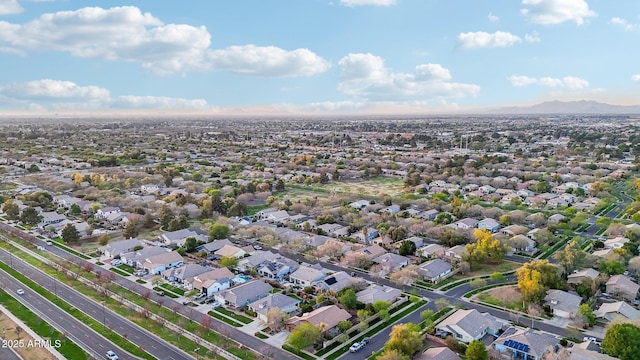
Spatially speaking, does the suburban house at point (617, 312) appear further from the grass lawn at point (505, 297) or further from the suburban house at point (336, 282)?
the suburban house at point (336, 282)

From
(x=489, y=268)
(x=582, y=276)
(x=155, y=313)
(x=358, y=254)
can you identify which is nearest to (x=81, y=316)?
(x=155, y=313)

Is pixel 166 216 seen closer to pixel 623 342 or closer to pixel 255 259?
pixel 255 259

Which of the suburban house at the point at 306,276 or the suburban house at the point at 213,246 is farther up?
the suburban house at the point at 213,246

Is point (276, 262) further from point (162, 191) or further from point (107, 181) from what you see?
point (107, 181)

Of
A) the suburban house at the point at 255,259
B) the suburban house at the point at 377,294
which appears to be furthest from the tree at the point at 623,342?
the suburban house at the point at 255,259

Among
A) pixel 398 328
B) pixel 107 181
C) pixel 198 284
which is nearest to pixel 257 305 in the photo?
pixel 198 284

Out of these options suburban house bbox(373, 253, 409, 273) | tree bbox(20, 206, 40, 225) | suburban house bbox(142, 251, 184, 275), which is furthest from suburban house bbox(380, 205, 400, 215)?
tree bbox(20, 206, 40, 225)
